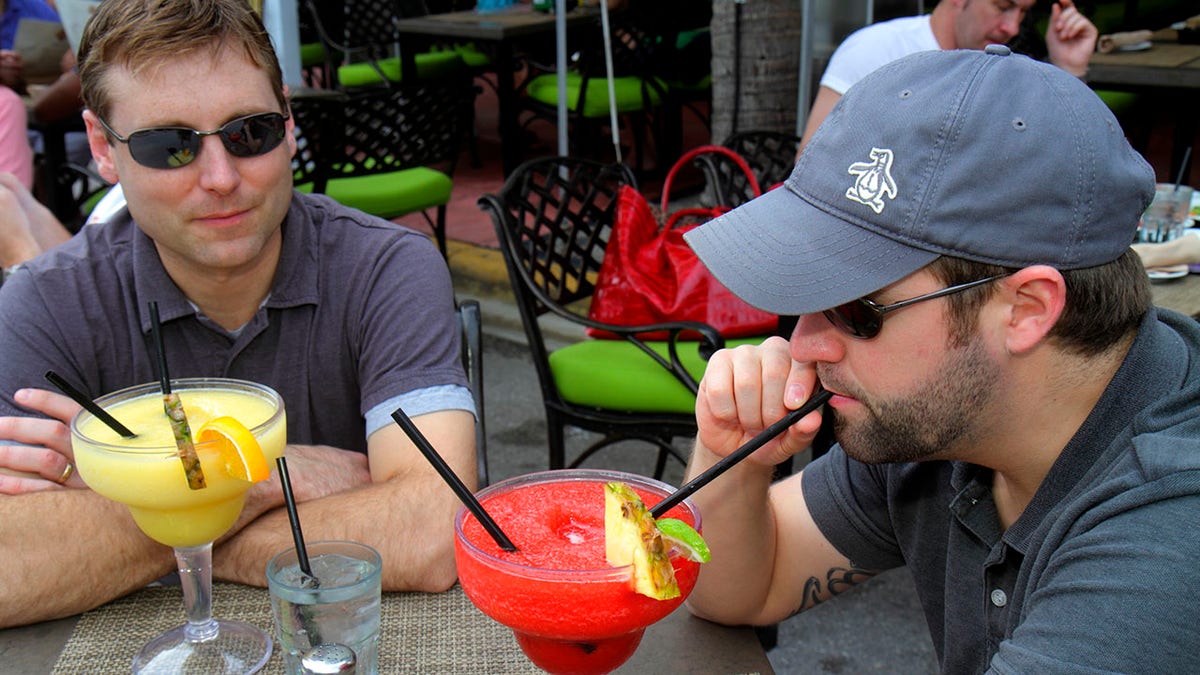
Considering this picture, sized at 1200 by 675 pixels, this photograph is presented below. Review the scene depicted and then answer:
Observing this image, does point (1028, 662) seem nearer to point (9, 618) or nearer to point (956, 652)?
point (956, 652)

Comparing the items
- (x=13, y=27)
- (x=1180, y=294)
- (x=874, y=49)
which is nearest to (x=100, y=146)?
(x=1180, y=294)

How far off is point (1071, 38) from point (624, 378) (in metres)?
2.61

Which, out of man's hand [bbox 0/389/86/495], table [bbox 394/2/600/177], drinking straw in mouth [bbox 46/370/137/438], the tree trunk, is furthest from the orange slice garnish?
table [bbox 394/2/600/177]

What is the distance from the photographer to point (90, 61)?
2.28 meters

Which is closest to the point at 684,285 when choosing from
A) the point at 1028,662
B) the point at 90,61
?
the point at 90,61

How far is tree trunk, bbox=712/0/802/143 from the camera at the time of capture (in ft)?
18.7

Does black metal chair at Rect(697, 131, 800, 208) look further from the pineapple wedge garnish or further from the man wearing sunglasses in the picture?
the pineapple wedge garnish

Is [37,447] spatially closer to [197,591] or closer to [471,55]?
[197,591]

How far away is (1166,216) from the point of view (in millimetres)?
3320

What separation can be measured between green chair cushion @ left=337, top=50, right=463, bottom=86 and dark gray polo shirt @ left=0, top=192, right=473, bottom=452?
709cm

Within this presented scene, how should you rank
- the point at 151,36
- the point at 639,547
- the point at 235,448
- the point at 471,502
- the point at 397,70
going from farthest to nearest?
the point at 397,70, the point at 151,36, the point at 235,448, the point at 471,502, the point at 639,547

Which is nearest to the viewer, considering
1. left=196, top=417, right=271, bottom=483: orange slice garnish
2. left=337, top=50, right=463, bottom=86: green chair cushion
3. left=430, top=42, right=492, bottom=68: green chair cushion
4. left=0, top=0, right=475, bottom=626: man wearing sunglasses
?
left=196, top=417, right=271, bottom=483: orange slice garnish

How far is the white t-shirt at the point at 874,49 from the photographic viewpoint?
4496 mm

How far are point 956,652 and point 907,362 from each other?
60cm
